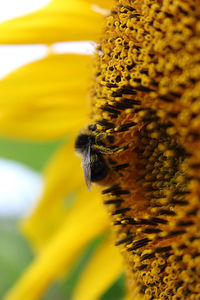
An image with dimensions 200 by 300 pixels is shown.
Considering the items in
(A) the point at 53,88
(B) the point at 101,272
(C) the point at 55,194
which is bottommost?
(B) the point at 101,272

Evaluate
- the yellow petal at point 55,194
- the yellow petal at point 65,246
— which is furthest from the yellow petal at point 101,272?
the yellow petal at point 55,194

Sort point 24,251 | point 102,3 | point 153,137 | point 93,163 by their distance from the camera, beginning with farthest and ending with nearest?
point 24,251 → point 102,3 → point 93,163 → point 153,137

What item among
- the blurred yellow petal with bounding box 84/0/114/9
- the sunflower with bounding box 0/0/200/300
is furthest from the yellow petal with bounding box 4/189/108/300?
the blurred yellow petal with bounding box 84/0/114/9

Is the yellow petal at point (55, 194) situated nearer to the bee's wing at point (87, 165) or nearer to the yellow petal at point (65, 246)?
the yellow petal at point (65, 246)

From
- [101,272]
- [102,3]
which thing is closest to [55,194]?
[101,272]

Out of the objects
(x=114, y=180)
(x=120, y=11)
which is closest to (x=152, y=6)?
(x=120, y=11)

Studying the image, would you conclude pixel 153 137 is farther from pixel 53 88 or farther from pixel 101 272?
pixel 101 272

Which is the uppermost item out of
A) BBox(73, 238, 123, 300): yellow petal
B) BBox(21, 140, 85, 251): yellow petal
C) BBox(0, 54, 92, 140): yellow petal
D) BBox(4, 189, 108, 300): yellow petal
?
BBox(0, 54, 92, 140): yellow petal

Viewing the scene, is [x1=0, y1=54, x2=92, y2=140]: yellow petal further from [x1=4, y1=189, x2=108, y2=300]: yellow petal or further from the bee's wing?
the bee's wing
